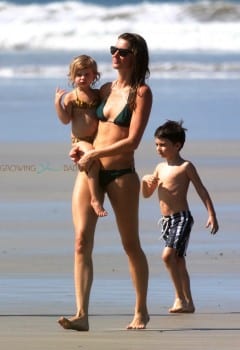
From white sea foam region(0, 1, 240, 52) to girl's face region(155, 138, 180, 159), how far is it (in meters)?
26.5

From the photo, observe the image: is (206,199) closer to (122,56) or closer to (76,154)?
(76,154)

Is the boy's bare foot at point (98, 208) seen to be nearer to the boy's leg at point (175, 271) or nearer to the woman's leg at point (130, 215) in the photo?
the woman's leg at point (130, 215)

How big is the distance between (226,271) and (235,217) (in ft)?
7.78

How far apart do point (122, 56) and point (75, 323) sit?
1359 millimetres

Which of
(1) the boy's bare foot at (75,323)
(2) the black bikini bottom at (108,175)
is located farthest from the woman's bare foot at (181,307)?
(2) the black bikini bottom at (108,175)

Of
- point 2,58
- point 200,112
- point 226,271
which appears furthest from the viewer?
point 2,58

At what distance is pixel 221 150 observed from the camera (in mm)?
15742

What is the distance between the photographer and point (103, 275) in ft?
28.3

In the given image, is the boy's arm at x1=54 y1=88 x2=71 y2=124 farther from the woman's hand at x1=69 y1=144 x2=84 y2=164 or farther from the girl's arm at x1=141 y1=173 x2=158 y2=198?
the girl's arm at x1=141 y1=173 x2=158 y2=198

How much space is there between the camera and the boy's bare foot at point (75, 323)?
6.79 m

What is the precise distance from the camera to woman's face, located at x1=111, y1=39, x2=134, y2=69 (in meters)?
7.11

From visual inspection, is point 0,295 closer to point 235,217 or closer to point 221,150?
point 235,217

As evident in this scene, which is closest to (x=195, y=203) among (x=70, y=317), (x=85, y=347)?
(x=70, y=317)

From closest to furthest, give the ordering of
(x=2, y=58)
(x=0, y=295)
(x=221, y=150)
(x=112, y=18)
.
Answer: (x=0, y=295) → (x=221, y=150) → (x=2, y=58) → (x=112, y=18)
